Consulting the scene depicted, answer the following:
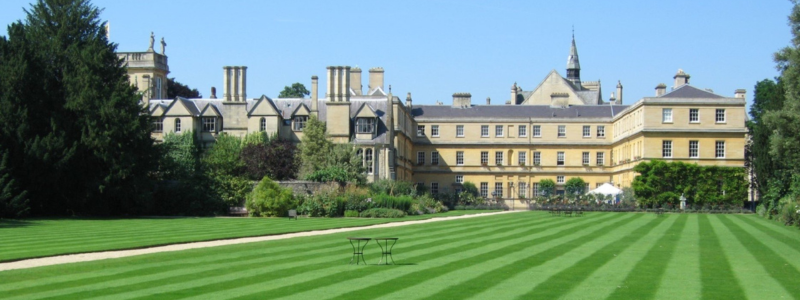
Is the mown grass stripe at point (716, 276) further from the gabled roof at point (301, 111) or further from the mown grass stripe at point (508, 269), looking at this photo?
the gabled roof at point (301, 111)

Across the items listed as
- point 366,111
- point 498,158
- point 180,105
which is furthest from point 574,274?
point 498,158

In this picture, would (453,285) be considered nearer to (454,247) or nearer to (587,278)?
(587,278)

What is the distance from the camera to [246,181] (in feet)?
160

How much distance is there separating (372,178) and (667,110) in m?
24.0

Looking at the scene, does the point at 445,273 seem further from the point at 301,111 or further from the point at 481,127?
the point at 481,127

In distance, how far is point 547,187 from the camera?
79438 millimetres

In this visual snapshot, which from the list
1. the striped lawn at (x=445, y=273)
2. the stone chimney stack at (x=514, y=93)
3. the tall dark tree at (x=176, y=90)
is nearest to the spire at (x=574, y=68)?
the stone chimney stack at (x=514, y=93)

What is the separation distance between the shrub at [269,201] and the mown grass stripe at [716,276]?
963 inches

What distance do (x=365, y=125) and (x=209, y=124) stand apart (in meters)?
10.7

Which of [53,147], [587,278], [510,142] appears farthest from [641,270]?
[510,142]

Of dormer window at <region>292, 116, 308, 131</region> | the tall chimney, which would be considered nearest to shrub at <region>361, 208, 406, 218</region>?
dormer window at <region>292, 116, 308, 131</region>

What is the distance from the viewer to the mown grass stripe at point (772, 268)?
550 inches

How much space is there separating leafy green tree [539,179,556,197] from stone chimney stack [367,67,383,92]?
17.0 m

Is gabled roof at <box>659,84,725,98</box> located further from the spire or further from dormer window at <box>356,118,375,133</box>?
the spire
